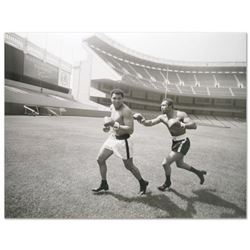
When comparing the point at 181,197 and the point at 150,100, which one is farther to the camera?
the point at 150,100

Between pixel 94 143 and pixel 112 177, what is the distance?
59 cm

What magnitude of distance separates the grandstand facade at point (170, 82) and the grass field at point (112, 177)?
396 millimetres

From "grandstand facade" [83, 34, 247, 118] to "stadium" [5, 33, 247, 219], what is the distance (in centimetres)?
2

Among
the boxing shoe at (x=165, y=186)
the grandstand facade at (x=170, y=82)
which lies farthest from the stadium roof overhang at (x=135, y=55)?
the boxing shoe at (x=165, y=186)

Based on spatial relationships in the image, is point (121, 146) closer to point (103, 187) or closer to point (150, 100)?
point (103, 187)

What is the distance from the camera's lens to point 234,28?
2.23m

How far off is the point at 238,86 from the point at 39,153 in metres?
3.11

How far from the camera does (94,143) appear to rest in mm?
2443

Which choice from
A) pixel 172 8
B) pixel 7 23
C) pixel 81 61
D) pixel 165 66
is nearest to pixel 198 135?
pixel 165 66

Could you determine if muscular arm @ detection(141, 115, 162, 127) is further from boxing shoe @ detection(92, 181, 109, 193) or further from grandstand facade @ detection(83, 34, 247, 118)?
boxing shoe @ detection(92, 181, 109, 193)

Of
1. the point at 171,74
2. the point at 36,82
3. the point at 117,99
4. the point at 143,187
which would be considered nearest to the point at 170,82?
the point at 171,74

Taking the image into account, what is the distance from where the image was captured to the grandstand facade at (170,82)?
2.39 m

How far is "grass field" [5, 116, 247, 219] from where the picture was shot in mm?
1922
